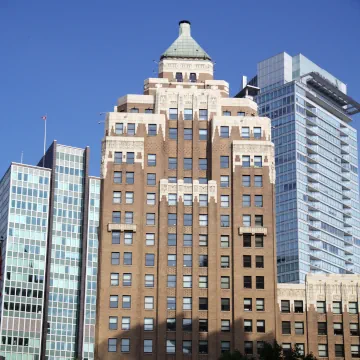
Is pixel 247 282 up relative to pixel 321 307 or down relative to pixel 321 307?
up

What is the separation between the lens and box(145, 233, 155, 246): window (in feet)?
460

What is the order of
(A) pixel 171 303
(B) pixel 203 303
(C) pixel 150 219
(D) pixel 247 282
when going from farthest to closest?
(C) pixel 150 219
(D) pixel 247 282
(B) pixel 203 303
(A) pixel 171 303

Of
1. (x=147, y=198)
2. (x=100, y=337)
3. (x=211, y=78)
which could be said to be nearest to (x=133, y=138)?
(x=147, y=198)

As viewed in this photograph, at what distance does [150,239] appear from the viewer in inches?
5522

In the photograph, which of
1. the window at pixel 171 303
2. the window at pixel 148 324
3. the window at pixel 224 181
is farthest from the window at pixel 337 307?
the window at pixel 148 324

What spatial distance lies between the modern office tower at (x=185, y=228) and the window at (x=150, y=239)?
0.48 ft

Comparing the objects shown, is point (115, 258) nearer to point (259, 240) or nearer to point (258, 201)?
point (259, 240)

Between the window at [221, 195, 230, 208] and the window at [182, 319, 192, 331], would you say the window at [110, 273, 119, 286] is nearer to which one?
Result: the window at [182, 319, 192, 331]

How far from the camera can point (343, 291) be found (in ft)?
466

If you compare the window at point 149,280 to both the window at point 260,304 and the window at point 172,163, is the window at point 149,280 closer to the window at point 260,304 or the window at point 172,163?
the window at point 260,304

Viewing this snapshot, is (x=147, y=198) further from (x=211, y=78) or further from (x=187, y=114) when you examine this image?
(x=211, y=78)

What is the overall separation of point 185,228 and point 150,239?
533cm

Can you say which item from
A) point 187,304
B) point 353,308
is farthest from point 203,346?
point 353,308

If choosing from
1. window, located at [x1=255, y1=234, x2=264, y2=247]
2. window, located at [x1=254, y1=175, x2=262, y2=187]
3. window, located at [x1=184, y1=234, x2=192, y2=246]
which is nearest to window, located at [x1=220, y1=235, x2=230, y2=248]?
window, located at [x1=255, y1=234, x2=264, y2=247]
